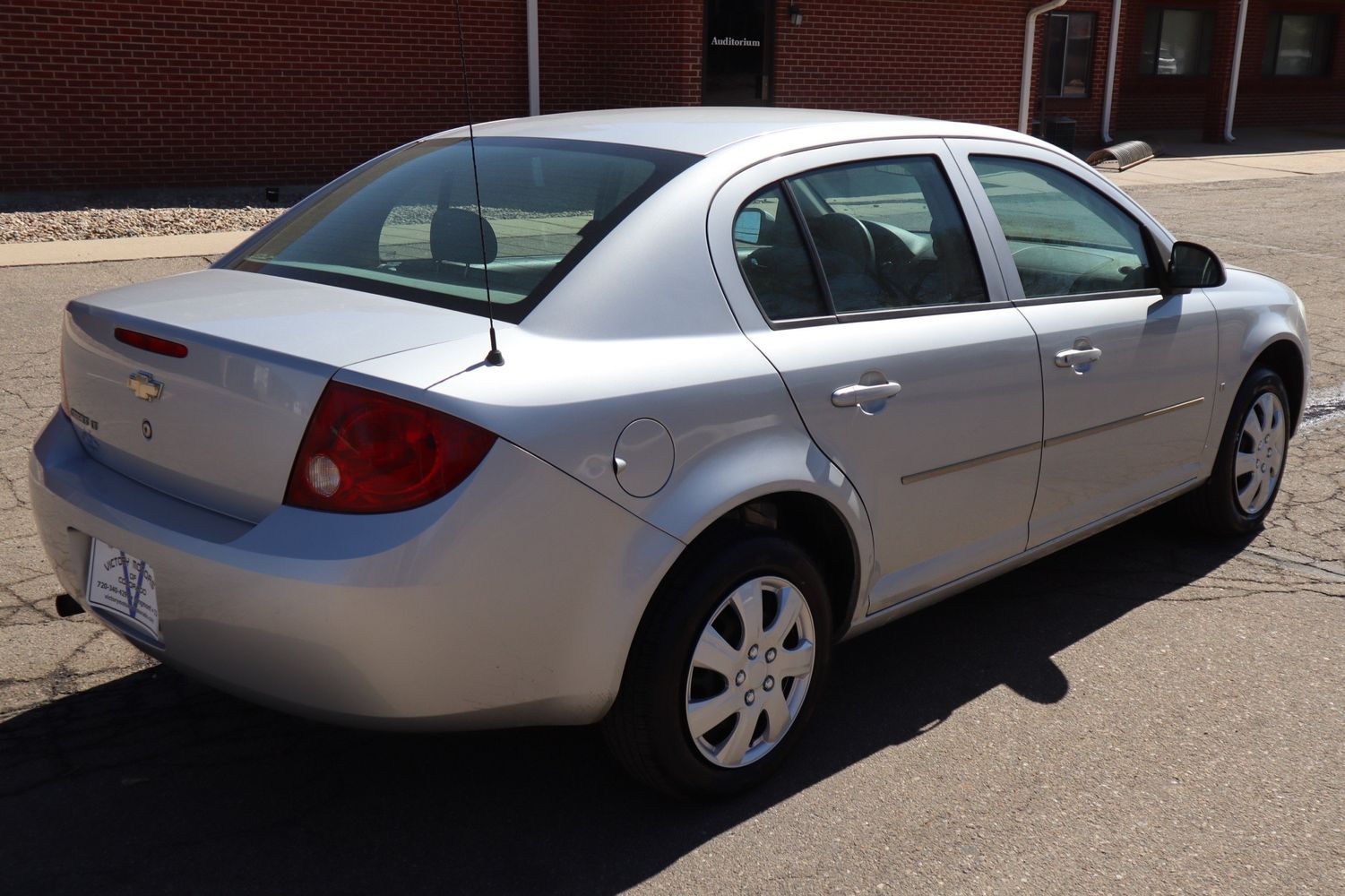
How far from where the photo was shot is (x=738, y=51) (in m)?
17.0

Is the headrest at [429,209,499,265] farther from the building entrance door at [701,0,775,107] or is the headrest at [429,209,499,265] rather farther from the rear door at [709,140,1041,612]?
the building entrance door at [701,0,775,107]

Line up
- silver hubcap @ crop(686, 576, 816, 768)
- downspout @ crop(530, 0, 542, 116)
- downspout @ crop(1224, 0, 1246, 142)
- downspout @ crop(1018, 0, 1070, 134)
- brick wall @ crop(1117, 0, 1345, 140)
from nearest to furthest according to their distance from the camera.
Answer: silver hubcap @ crop(686, 576, 816, 768) → downspout @ crop(530, 0, 542, 116) → downspout @ crop(1018, 0, 1070, 134) → downspout @ crop(1224, 0, 1246, 142) → brick wall @ crop(1117, 0, 1345, 140)

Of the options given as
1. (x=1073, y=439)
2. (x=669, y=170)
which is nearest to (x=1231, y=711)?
(x=1073, y=439)

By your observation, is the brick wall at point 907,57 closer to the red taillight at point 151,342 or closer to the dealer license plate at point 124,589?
the red taillight at point 151,342

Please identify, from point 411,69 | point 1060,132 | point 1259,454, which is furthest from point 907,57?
point 1259,454

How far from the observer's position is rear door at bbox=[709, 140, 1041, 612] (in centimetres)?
325

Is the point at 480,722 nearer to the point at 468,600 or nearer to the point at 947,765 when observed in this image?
the point at 468,600

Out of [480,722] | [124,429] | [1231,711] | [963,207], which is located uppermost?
[963,207]

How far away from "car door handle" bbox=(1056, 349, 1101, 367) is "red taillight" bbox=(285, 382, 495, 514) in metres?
1.96

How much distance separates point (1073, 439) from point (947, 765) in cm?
115

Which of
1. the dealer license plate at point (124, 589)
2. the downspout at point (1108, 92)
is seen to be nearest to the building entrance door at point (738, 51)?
the downspout at point (1108, 92)

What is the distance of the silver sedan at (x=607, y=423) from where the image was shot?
2.66m

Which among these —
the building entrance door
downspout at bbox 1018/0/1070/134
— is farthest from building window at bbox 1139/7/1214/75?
the building entrance door

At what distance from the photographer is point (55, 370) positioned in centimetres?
692
